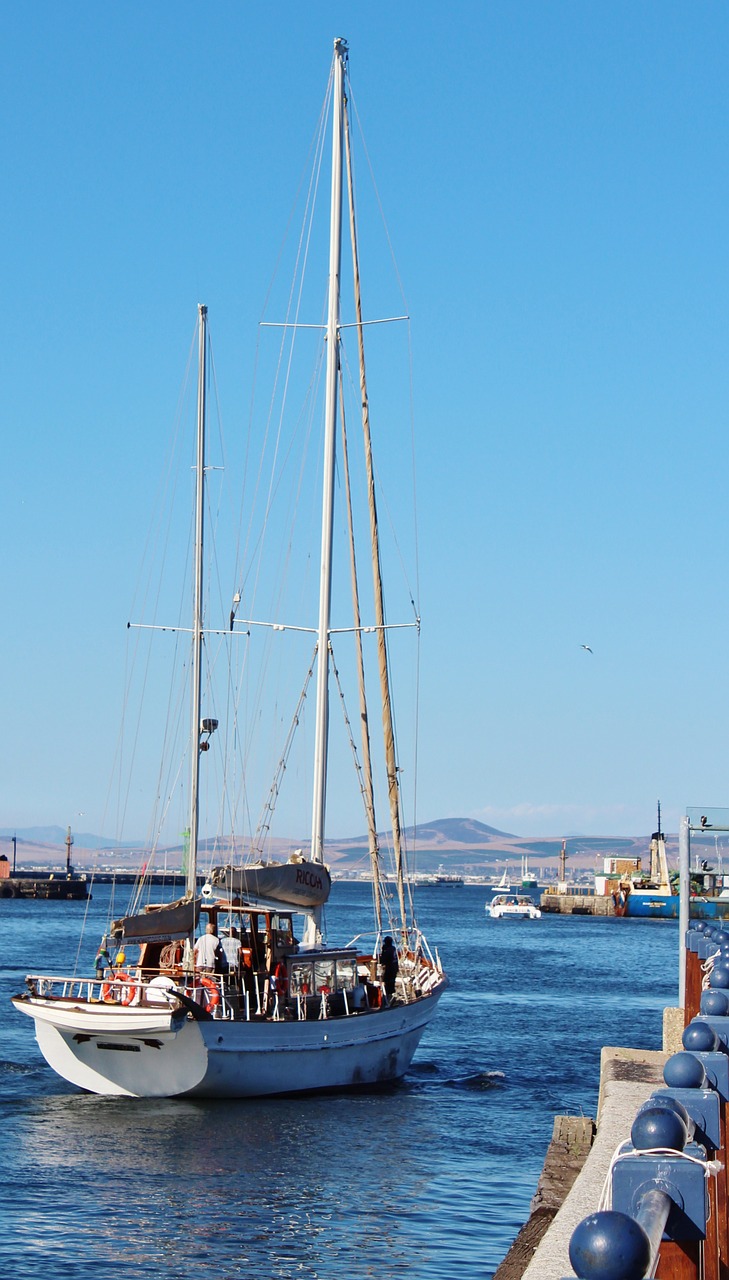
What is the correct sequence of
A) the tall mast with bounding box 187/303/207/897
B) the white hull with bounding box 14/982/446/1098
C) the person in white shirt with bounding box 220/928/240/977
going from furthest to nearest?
the tall mast with bounding box 187/303/207/897 → the person in white shirt with bounding box 220/928/240/977 → the white hull with bounding box 14/982/446/1098

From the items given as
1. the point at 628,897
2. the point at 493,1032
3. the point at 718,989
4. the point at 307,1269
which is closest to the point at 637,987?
the point at 493,1032

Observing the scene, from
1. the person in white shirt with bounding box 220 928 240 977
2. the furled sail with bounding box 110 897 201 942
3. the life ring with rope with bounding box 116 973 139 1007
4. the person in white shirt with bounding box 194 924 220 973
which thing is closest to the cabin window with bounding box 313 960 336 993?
the person in white shirt with bounding box 220 928 240 977

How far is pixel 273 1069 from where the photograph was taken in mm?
27938

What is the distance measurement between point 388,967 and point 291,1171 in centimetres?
991

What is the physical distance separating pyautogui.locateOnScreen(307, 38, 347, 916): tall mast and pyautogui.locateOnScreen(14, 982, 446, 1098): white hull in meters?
3.93

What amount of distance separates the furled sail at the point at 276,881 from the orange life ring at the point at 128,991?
2.71 meters

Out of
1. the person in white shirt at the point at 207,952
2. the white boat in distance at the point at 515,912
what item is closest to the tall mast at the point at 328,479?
the person in white shirt at the point at 207,952

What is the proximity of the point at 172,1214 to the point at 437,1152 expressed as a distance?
671cm

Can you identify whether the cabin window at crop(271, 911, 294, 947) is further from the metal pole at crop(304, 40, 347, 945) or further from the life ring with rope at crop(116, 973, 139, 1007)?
the life ring with rope at crop(116, 973, 139, 1007)

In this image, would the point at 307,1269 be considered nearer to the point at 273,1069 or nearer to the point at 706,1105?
the point at 273,1069

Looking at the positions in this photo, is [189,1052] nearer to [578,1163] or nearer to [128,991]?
[128,991]

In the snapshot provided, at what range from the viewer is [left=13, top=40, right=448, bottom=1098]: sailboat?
88.5 feet

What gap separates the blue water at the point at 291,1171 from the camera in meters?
18.6

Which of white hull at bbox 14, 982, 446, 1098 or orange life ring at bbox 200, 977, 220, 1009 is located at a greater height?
orange life ring at bbox 200, 977, 220, 1009
